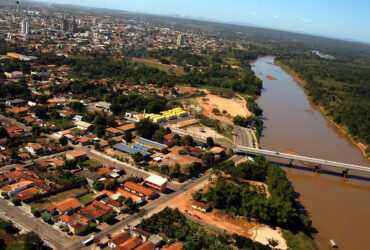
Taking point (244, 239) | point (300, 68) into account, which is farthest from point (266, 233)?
point (300, 68)

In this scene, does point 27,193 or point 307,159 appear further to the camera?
point 307,159

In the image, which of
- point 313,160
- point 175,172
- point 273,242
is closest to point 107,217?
point 175,172

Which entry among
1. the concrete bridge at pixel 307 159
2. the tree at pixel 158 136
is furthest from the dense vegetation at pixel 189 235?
the concrete bridge at pixel 307 159

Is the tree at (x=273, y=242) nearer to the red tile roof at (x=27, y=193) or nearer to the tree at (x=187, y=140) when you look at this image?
the tree at (x=187, y=140)

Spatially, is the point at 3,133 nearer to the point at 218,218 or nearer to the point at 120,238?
Answer: the point at 120,238

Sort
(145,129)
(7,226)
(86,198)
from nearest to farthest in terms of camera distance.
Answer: (7,226)
(86,198)
(145,129)

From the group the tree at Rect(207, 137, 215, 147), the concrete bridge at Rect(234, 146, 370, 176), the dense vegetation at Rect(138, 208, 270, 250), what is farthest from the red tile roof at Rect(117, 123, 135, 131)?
the dense vegetation at Rect(138, 208, 270, 250)
